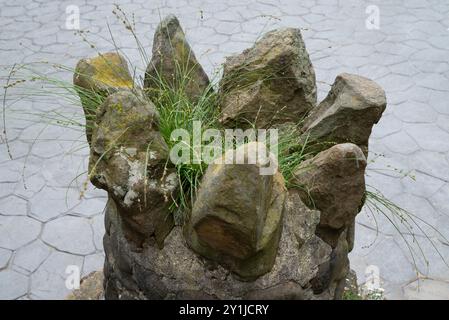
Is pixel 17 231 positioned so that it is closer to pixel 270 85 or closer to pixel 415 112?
pixel 270 85

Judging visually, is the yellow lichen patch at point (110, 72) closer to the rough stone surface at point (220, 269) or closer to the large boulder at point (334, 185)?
the rough stone surface at point (220, 269)

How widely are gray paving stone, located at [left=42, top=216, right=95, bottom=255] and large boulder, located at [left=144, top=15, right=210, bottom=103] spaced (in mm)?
1511

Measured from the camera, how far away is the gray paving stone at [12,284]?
3015 mm

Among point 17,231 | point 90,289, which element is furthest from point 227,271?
point 17,231

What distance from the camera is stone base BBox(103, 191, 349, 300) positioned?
172 centimetres

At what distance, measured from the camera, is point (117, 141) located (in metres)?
1.68

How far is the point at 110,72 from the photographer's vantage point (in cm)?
213

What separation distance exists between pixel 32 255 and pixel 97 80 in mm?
1680

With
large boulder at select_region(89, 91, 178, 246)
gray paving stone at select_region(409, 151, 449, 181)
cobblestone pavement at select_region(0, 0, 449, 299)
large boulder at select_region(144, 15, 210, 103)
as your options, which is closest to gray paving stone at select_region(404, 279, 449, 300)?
cobblestone pavement at select_region(0, 0, 449, 299)

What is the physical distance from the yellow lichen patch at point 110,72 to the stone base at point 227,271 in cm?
55

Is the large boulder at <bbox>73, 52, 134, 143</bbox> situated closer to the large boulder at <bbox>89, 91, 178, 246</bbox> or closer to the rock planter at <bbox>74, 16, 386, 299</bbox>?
the rock planter at <bbox>74, 16, 386, 299</bbox>

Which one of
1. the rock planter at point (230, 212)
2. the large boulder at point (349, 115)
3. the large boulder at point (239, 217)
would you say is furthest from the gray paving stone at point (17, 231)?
the large boulder at point (349, 115)

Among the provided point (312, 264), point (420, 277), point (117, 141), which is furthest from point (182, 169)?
point (420, 277)
